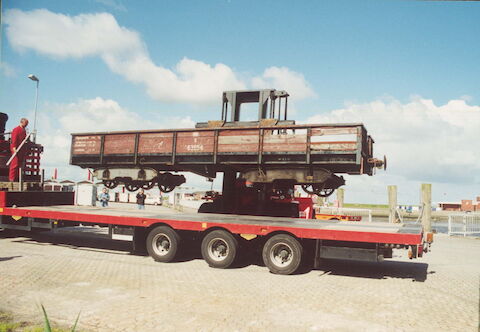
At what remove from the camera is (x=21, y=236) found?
1330cm

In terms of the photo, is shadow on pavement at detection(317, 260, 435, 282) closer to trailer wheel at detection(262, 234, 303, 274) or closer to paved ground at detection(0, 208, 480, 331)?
paved ground at detection(0, 208, 480, 331)

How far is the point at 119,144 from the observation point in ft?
36.6

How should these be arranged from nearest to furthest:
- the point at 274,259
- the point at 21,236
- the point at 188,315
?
the point at 188,315 < the point at 274,259 < the point at 21,236

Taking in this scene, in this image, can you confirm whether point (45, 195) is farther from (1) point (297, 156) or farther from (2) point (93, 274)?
(1) point (297, 156)

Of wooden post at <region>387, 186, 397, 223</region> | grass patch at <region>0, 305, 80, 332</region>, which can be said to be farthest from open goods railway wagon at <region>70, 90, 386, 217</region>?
wooden post at <region>387, 186, 397, 223</region>

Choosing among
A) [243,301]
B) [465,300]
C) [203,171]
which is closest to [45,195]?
[203,171]

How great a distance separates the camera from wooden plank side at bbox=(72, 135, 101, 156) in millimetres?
11430

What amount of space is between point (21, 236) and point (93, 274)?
7.30 m

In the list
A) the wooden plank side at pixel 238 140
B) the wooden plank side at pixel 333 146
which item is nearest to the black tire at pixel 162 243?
the wooden plank side at pixel 238 140

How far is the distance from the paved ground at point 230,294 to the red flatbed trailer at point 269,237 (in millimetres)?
409

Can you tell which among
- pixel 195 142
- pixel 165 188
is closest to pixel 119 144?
pixel 165 188

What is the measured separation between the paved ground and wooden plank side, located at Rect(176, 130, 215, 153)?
288 centimetres

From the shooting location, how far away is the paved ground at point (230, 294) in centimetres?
514

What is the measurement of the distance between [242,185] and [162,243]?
306 cm
